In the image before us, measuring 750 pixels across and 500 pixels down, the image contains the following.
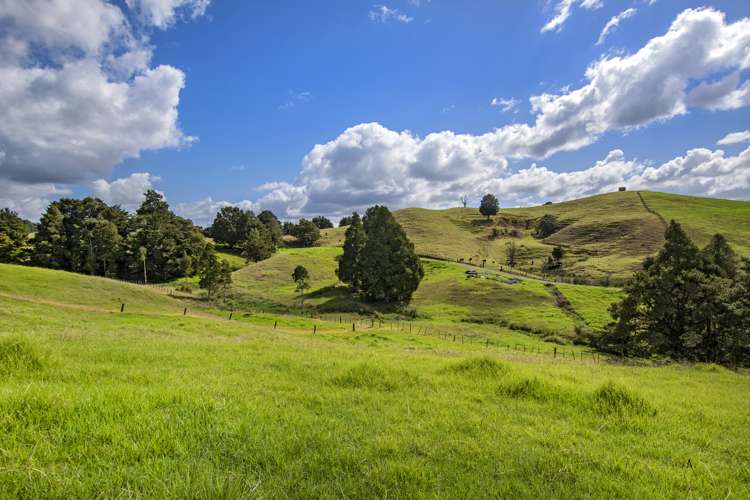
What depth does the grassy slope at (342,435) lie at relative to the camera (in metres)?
3.94

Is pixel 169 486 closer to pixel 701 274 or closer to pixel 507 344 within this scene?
pixel 507 344

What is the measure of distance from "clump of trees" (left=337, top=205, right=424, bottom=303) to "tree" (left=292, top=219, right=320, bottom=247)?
2762 inches

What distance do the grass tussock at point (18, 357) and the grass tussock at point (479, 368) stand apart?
10.2m

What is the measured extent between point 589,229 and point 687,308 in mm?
99419

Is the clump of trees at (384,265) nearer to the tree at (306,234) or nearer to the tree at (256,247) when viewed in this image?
the tree at (256,247)

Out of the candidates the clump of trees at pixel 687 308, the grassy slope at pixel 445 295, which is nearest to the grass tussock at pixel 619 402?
the clump of trees at pixel 687 308

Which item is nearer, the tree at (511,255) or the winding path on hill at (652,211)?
the tree at (511,255)

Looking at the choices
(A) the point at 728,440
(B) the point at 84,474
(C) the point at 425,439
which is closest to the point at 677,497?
(C) the point at 425,439

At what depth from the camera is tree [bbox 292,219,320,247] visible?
13662 centimetres

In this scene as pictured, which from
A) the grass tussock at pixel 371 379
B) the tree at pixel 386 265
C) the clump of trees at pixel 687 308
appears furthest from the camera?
the tree at pixel 386 265

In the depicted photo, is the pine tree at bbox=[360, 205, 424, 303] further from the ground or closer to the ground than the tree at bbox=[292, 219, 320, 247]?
closer to the ground

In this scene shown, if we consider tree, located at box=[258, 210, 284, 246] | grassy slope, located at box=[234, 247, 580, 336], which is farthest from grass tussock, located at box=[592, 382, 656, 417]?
tree, located at box=[258, 210, 284, 246]

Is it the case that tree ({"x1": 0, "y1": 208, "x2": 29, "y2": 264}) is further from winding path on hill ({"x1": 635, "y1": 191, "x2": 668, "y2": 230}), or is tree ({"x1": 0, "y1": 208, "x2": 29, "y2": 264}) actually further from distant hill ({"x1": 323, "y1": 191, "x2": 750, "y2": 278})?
winding path on hill ({"x1": 635, "y1": 191, "x2": 668, "y2": 230})

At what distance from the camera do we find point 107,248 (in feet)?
260
